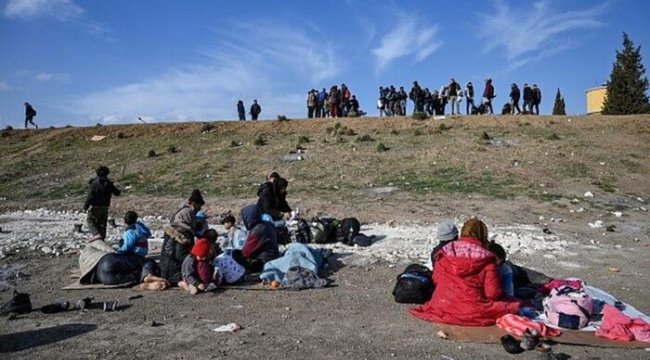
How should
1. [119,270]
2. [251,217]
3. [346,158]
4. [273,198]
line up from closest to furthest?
[119,270] → [251,217] → [273,198] → [346,158]

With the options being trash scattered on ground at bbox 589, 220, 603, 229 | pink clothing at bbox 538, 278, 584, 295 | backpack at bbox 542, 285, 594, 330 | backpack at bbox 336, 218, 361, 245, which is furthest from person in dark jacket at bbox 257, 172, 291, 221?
trash scattered on ground at bbox 589, 220, 603, 229

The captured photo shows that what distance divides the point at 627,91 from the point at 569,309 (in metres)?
35.9

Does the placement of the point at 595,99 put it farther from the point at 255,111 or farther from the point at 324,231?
the point at 324,231

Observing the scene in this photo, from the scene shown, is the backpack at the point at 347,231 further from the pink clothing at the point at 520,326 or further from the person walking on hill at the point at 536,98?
the person walking on hill at the point at 536,98

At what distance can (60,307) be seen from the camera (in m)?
6.39

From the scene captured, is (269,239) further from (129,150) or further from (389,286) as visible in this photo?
(129,150)

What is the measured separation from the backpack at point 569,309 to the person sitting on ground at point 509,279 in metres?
0.44

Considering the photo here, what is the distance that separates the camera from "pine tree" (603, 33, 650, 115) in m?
34.9

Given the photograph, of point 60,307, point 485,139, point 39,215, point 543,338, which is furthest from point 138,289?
point 485,139

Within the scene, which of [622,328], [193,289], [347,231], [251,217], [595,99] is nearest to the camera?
[622,328]

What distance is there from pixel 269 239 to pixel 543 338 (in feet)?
15.0

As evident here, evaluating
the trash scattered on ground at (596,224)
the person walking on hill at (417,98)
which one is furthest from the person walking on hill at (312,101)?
the trash scattered on ground at (596,224)

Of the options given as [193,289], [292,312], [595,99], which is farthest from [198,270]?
[595,99]

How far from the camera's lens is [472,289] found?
564 cm
